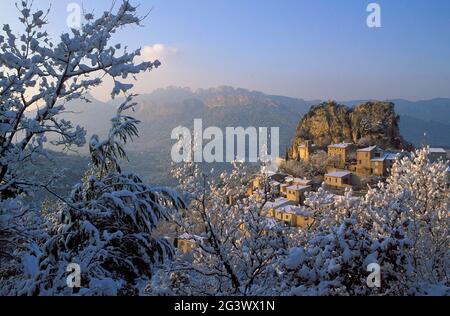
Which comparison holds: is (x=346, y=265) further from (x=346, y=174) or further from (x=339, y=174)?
(x=346, y=174)

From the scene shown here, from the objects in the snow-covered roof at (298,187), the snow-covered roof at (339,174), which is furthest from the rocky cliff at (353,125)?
the snow-covered roof at (298,187)

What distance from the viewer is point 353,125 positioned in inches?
2106

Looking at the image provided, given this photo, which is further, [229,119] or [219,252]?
[229,119]

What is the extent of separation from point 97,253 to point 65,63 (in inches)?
120

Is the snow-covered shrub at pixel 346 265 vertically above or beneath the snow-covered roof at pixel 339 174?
above

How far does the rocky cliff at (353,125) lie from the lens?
50.3 m

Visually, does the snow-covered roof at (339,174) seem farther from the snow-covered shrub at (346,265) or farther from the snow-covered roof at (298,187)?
the snow-covered shrub at (346,265)

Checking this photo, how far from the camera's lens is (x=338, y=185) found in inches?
1602

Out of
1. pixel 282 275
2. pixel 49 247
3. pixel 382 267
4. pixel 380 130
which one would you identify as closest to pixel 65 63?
pixel 49 247

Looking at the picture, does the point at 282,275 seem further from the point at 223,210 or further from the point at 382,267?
the point at 223,210

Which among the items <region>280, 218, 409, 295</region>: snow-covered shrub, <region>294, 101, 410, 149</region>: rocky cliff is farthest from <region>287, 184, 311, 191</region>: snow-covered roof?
<region>280, 218, 409, 295</region>: snow-covered shrub

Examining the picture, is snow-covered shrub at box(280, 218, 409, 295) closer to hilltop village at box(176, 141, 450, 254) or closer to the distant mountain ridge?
hilltop village at box(176, 141, 450, 254)

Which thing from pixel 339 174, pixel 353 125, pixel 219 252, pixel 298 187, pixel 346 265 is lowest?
pixel 298 187

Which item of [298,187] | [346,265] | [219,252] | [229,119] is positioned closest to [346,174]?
[298,187]
